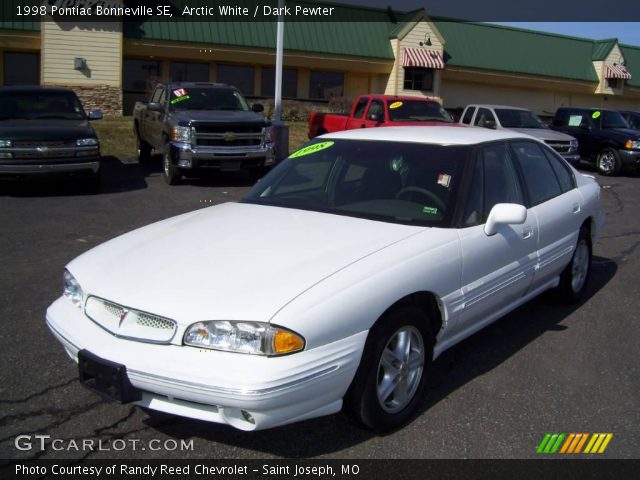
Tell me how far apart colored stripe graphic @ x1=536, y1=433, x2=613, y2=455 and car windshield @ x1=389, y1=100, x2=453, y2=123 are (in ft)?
38.6

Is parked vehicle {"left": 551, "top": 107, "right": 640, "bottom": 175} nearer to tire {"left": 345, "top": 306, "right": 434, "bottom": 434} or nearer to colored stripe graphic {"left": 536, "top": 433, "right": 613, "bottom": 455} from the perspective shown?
colored stripe graphic {"left": 536, "top": 433, "right": 613, "bottom": 455}

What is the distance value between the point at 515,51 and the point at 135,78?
19497mm

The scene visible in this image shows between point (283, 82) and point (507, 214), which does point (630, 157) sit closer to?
point (507, 214)

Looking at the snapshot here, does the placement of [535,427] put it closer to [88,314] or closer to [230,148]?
[88,314]

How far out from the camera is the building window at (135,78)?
26812mm

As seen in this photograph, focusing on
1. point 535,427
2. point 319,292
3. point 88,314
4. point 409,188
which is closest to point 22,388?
point 88,314

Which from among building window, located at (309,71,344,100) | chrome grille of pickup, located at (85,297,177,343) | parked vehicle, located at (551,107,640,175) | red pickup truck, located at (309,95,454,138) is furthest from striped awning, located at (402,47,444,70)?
chrome grille of pickup, located at (85,297,177,343)

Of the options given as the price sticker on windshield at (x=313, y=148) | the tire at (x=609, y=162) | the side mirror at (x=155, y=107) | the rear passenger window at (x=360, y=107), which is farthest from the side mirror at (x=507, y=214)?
the tire at (x=609, y=162)

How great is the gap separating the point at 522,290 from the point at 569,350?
0.59 metres

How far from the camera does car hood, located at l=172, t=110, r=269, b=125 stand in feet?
38.4

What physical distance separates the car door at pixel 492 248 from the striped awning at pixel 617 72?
3539 cm

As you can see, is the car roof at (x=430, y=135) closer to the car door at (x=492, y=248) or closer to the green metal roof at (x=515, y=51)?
the car door at (x=492, y=248)

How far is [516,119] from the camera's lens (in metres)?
16.7

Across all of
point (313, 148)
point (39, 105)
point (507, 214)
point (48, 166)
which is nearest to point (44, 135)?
point (48, 166)
